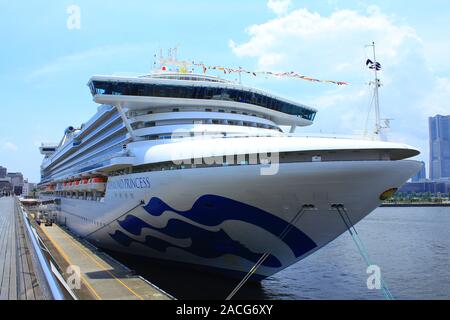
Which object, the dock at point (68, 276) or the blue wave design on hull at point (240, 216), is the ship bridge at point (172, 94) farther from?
the dock at point (68, 276)

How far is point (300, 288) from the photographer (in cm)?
1895

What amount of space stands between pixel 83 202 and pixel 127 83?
11.3 metres

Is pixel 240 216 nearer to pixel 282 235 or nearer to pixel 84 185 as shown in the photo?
pixel 282 235

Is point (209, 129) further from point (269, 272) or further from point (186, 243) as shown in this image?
point (269, 272)

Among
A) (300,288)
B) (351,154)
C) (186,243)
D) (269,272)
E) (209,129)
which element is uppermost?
(209,129)

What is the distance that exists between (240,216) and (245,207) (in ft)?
1.57

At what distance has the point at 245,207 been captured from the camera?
13.7 meters

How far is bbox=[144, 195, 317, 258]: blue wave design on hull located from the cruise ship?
3 centimetres

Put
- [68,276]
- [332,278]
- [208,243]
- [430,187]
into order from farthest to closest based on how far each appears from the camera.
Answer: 1. [430,187]
2. [332,278]
3. [208,243]
4. [68,276]

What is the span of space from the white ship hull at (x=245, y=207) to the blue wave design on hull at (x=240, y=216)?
0.11 ft

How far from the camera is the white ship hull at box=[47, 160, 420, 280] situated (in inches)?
496

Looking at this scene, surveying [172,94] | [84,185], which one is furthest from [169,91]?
[84,185]
